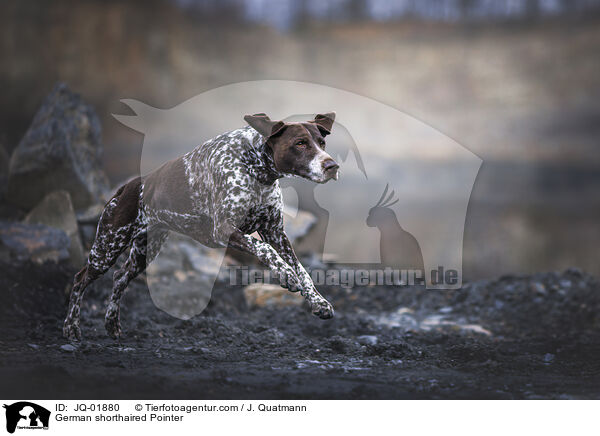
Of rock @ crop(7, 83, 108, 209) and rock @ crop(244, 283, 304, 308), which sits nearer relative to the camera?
rock @ crop(244, 283, 304, 308)

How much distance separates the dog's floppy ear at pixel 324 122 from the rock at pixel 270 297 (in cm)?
322

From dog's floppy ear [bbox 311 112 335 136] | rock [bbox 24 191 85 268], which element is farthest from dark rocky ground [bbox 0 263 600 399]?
dog's floppy ear [bbox 311 112 335 136]

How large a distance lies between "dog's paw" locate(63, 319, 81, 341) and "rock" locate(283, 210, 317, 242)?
394cm

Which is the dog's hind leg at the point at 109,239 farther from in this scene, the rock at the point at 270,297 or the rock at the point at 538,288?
the rock at the point at 538,288

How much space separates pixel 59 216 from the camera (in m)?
7.43

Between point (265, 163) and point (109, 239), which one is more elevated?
point (265, 163)

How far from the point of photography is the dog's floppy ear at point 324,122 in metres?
Result: 4.34

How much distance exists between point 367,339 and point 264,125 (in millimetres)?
2411

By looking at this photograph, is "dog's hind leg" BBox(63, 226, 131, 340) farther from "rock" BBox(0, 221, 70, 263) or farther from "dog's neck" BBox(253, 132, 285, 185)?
"rock" BBox(0, 221, 70, 263)

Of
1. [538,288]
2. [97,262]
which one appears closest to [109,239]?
[97,262]
